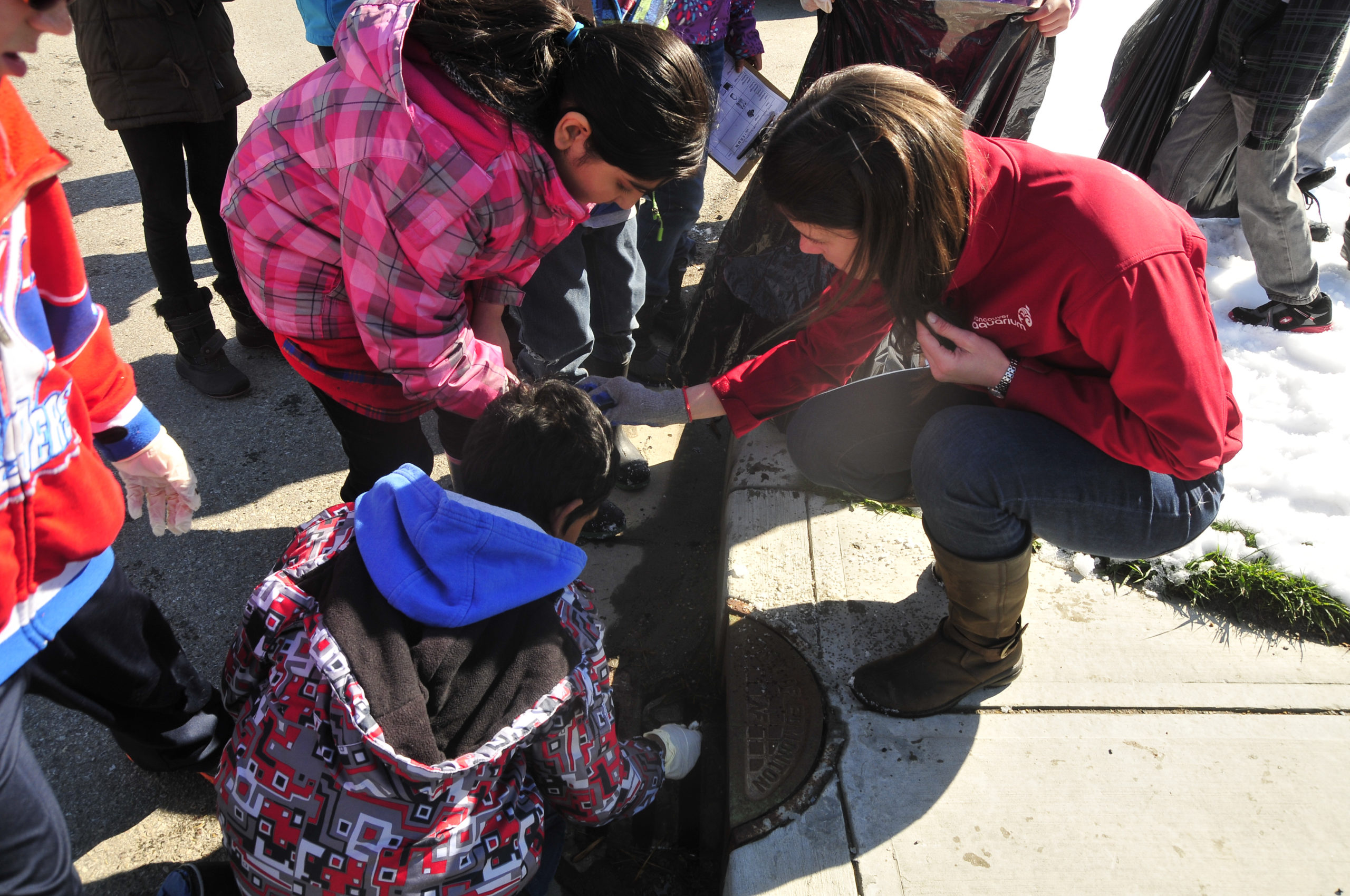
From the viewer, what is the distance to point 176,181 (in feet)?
8.53

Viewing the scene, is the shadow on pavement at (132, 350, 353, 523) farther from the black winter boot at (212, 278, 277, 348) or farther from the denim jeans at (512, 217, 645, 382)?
the denim jeans at (512, 217, 645, 382)

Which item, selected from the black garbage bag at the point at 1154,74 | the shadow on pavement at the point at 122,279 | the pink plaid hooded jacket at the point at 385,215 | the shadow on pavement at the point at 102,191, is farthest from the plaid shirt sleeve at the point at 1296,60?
the shadow on pavement at the point at 102,191

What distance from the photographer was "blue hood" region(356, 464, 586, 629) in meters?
1.24

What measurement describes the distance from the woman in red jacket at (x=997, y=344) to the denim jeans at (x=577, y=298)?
461 millimetres

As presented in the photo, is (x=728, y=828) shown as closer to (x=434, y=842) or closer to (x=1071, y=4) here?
(x=434, y=842)

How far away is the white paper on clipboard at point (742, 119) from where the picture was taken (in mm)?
2691

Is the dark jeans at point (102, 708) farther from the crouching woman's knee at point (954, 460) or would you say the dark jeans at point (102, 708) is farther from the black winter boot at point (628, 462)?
the crouching woman's knee at point (954, 460)

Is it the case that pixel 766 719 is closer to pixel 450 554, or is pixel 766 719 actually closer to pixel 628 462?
pixel 450 554

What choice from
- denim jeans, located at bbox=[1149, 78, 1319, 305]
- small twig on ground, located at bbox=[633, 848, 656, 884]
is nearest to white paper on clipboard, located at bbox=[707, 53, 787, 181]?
denim jeans, located at bbox=[1149, 78, 1319, 305]

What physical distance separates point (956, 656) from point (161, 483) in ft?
5.30

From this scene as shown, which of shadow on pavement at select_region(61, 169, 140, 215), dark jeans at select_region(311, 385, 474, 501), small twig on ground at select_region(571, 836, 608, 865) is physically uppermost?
dark jeans at select_region(311, 385, 474, 501)

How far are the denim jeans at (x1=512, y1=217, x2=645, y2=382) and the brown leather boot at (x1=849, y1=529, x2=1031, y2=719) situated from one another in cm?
111

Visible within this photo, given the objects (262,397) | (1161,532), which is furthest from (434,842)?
(262,397)

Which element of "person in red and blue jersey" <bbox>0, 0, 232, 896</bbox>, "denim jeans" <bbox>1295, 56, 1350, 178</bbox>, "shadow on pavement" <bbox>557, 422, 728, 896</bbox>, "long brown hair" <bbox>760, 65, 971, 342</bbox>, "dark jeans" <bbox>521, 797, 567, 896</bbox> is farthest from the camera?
"denim jeans" <bbox>1295, 56, 1350, 178</bbox>
